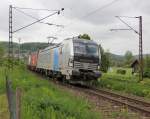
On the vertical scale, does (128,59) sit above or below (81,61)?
above

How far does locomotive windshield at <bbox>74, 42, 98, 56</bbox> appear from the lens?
979 inches

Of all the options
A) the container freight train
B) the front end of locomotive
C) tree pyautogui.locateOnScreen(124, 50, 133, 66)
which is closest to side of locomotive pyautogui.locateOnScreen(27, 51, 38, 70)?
the container freight train

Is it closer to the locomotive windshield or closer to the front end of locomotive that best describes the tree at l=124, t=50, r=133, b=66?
the locomotive windshield

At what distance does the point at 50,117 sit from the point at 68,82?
18.0m

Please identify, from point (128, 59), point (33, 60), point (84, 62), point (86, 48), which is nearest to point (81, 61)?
point (84, 62)

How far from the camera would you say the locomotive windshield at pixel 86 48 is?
979 inches

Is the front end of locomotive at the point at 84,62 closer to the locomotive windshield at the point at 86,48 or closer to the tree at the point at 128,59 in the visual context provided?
the locomotive windshield at the point at 86,48

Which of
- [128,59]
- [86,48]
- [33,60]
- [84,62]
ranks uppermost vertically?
[128,59]

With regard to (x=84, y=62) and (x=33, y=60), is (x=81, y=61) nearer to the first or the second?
(x=84, y=62)

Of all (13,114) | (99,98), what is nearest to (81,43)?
(99,98)

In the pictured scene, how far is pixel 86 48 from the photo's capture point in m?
25.4

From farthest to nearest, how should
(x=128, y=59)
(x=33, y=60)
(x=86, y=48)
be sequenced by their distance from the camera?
(x=128, y=59), (x=33, y=60), (x=86, y=48)

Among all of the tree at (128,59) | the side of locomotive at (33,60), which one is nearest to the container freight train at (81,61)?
the side of locomotive at (33,60)

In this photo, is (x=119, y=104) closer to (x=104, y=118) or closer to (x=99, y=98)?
(x=99, y=98)
